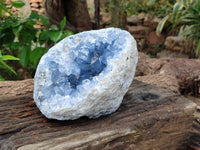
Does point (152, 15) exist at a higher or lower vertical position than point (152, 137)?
higher

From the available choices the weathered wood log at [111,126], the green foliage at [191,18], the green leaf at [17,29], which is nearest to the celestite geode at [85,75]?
the weathered wood log at [111,126]

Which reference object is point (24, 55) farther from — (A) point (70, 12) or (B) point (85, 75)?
(A) point (70, 12)

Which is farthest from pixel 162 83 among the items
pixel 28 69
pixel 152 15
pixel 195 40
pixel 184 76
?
pixel 152 15

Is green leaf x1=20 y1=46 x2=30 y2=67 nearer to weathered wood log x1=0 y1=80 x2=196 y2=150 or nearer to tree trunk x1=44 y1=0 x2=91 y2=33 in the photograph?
weathered wood log x1=0 y1=80 x2=196 y2=150

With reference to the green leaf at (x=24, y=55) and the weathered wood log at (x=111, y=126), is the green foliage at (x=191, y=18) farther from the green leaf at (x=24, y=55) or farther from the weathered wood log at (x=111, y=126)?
the green leaf at (x=24, y=55)

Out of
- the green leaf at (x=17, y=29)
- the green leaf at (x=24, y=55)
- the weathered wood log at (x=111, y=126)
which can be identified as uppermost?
the green leaf at (x=17, y=29)

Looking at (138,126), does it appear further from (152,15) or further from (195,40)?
(152,15)

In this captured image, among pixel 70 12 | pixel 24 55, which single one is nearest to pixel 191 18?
pixel 70 12
